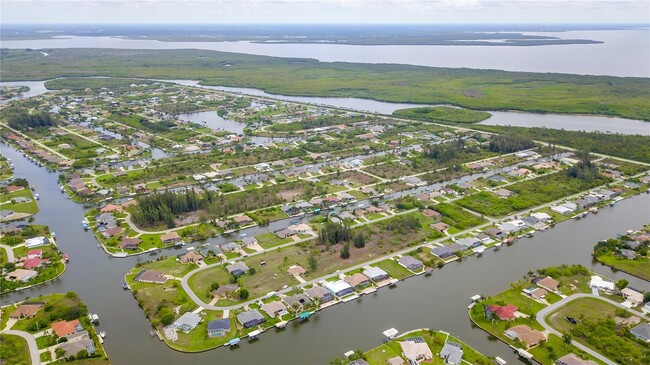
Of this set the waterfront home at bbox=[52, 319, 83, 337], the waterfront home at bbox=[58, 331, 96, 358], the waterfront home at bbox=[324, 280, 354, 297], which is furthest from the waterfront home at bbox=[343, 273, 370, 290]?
the waterfront home at bbox=[52, 319, 83, 337]

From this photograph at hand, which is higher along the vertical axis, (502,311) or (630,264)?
(630,264)

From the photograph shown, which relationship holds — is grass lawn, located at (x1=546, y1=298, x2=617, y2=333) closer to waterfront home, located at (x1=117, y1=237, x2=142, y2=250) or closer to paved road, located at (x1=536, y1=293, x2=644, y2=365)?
paved road, located at (x1=536, y1=293, x2=644, y2=365)

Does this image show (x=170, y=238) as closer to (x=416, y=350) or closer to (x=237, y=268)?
(x=237, y=268)

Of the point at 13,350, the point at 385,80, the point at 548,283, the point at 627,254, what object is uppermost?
the point at 385,80

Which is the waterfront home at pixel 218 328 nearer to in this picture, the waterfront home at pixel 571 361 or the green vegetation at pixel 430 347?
the green vegetation at pixel 430 347

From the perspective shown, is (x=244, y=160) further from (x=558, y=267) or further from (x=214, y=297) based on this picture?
(x=558, y=267)

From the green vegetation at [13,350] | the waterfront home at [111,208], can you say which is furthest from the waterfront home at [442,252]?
the waterfront home at [111,208]

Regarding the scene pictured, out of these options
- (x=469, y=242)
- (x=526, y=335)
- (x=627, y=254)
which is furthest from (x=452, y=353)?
(x=627, y=254)
